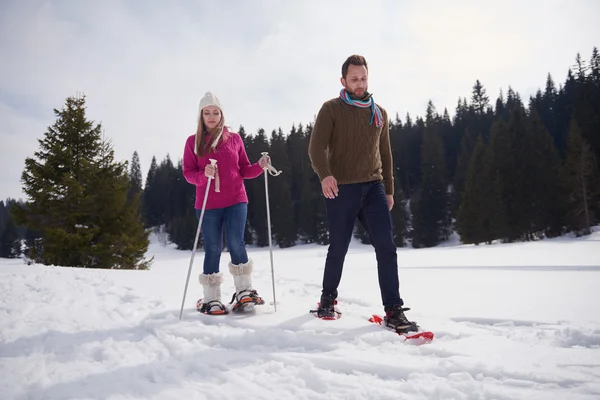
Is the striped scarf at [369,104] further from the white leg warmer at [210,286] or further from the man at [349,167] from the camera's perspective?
the white leg warmer at [210,286]

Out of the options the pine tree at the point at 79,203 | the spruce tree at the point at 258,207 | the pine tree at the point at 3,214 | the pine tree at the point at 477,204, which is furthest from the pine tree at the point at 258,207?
the pine tree at the point at 3,214

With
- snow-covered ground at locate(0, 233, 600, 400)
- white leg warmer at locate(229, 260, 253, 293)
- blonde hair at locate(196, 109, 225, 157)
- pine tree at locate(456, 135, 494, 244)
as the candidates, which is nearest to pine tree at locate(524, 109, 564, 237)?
pine tree at locate(456, 135, 494, 244)

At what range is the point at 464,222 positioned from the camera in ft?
97.6

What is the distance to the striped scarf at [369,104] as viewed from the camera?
315 cm

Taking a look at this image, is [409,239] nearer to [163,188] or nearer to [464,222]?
[464,222]

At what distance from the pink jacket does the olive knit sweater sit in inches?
29.7

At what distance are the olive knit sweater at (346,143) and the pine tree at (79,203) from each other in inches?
453

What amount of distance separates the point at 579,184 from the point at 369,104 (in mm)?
28048

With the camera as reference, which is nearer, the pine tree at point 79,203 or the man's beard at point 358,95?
the man's beard at point 358,95

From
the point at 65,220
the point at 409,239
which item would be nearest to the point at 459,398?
the point at 65,220

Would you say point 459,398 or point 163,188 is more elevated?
point 163,188

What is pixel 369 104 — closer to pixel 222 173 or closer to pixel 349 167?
pixel 349 167

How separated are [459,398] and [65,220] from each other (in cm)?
1393

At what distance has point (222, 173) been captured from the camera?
3480 mm
